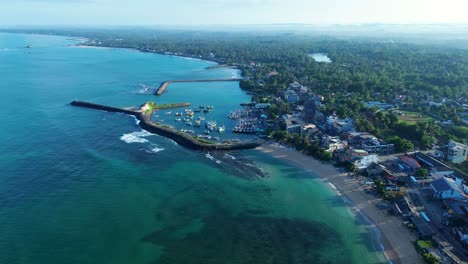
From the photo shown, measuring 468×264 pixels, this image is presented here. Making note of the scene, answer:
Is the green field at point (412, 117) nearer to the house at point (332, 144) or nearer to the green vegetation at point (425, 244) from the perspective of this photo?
the house at point (332, 144)

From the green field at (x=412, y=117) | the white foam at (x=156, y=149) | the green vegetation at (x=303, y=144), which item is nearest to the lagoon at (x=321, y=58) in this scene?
the green field at (x=412, y=117)

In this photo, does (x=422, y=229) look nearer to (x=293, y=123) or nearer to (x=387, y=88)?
(x=293, y=123)

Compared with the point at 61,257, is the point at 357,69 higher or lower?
higher

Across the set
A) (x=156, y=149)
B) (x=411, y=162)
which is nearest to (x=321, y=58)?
(x=411, y=162)

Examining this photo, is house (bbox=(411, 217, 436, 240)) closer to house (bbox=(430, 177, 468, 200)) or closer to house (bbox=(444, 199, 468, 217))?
house (bbox=(444, 199, 468, 217))

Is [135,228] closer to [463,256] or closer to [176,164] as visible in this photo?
[176,164]

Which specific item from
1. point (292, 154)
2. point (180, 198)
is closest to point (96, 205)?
point (180, 198)
